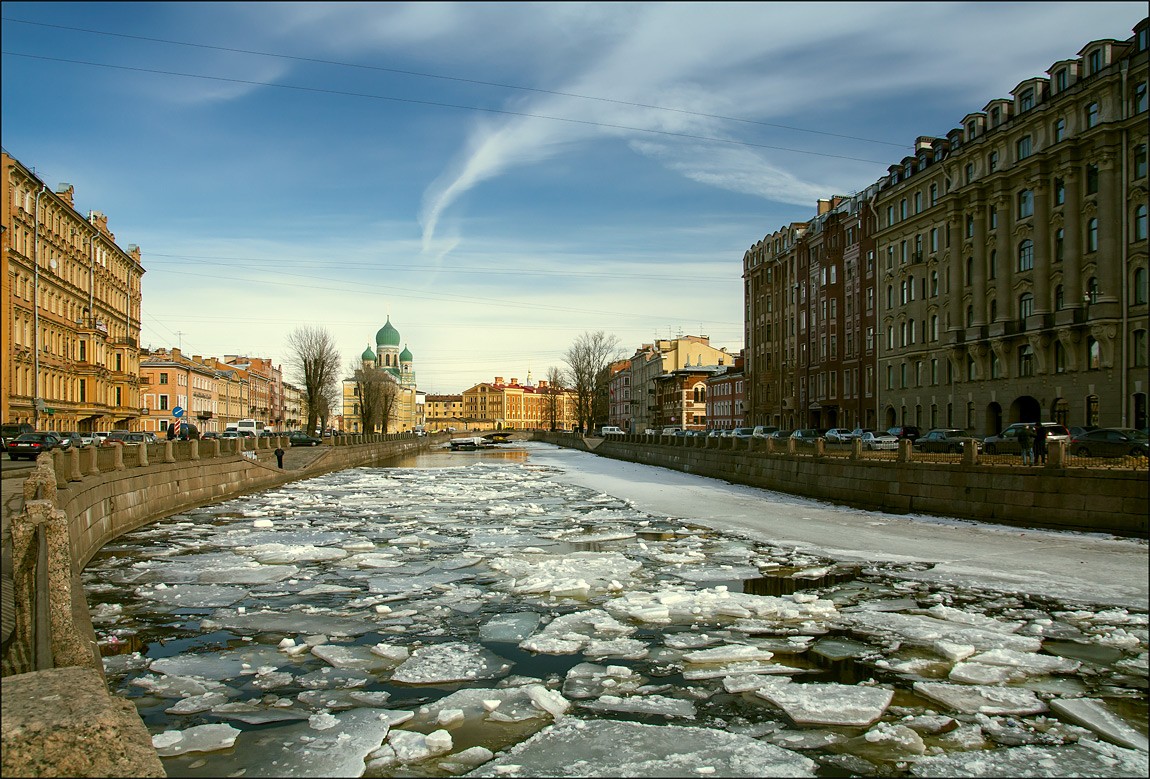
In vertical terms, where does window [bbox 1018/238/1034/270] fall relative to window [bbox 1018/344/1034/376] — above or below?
above

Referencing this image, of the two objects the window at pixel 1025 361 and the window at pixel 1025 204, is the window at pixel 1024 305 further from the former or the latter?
the window at pixel 1025 204

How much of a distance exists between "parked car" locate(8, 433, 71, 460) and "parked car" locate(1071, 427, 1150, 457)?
35.6m

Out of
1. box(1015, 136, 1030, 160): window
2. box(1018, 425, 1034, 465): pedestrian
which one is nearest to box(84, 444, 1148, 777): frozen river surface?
box(1018, 425, 1034, 465): pedestrian

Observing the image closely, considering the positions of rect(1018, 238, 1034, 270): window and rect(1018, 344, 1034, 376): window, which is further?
rect(1018, 344, 1034, 376): window

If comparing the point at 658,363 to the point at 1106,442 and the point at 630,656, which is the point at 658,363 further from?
the point at 630,656

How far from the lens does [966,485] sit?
21.8 meters

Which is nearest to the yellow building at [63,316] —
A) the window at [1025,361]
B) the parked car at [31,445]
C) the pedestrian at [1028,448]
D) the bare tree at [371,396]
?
the parked car at [31,445]

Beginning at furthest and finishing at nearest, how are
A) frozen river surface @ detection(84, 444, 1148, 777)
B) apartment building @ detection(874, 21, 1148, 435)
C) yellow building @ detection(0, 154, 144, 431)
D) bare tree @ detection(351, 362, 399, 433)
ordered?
1. bare tree @ detection(351, 362, 399, 433)
2. yellow building @ detection(0, 154, 144, 431)
3. apartment building @ detection(874, 21, 1148, 435)
4. frozen river surface @ detection(84, 444, 1148, 777)

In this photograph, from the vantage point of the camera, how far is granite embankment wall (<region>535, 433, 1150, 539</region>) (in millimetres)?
17875

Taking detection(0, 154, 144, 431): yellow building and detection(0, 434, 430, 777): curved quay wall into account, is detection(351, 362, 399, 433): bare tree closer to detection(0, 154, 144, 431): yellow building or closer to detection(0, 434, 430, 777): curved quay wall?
detection(0, 154, 144, 431): yellow building

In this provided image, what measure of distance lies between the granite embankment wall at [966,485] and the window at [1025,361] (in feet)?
50.8

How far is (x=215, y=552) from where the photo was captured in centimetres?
1623

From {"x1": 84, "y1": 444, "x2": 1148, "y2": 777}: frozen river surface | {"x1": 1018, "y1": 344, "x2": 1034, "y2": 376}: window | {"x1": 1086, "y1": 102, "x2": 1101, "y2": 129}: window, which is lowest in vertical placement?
{"x1": 84, "y1": 444, "x2": 1148, "y2": 777}: frozen river surface

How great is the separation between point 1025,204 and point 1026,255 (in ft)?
8.25
